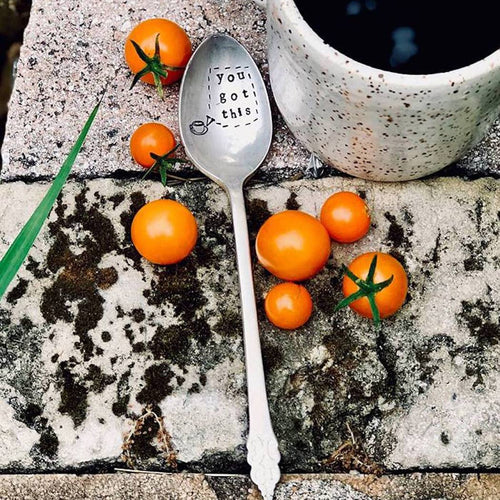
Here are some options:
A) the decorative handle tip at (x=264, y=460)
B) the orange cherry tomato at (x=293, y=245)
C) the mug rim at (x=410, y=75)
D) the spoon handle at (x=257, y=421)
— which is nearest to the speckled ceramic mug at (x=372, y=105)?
the mug rim at (x=410, y=75)

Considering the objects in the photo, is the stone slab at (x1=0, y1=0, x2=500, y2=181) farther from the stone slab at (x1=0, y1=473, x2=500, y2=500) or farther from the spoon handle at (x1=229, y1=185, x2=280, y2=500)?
the stone slab at (x1=0, y1=473, x2=500, y2=500)

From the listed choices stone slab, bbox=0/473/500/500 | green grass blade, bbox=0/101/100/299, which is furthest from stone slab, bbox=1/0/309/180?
stone slab, bbox=0/473/500/500

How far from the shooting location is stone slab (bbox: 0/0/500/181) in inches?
44.6

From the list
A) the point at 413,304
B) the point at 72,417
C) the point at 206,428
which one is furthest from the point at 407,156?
the point at 72,417

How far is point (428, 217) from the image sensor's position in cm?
109

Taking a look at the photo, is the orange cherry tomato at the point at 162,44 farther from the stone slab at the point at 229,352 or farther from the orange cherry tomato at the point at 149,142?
the stone slab at the point at 229,352

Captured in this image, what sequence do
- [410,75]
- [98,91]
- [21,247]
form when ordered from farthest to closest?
[98,91] < [21,247] < [410,75]

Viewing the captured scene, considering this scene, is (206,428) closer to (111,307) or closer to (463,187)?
(111,307)

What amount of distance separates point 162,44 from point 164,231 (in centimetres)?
31

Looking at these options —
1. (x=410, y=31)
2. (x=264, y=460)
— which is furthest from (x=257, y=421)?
(x=410, y=31)

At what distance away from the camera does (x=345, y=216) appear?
3.32 feet

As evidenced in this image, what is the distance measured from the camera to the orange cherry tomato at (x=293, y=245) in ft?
3.21

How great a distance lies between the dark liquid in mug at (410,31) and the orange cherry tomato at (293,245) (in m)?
0.24

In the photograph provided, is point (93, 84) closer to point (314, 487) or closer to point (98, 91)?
point (98, 91)
